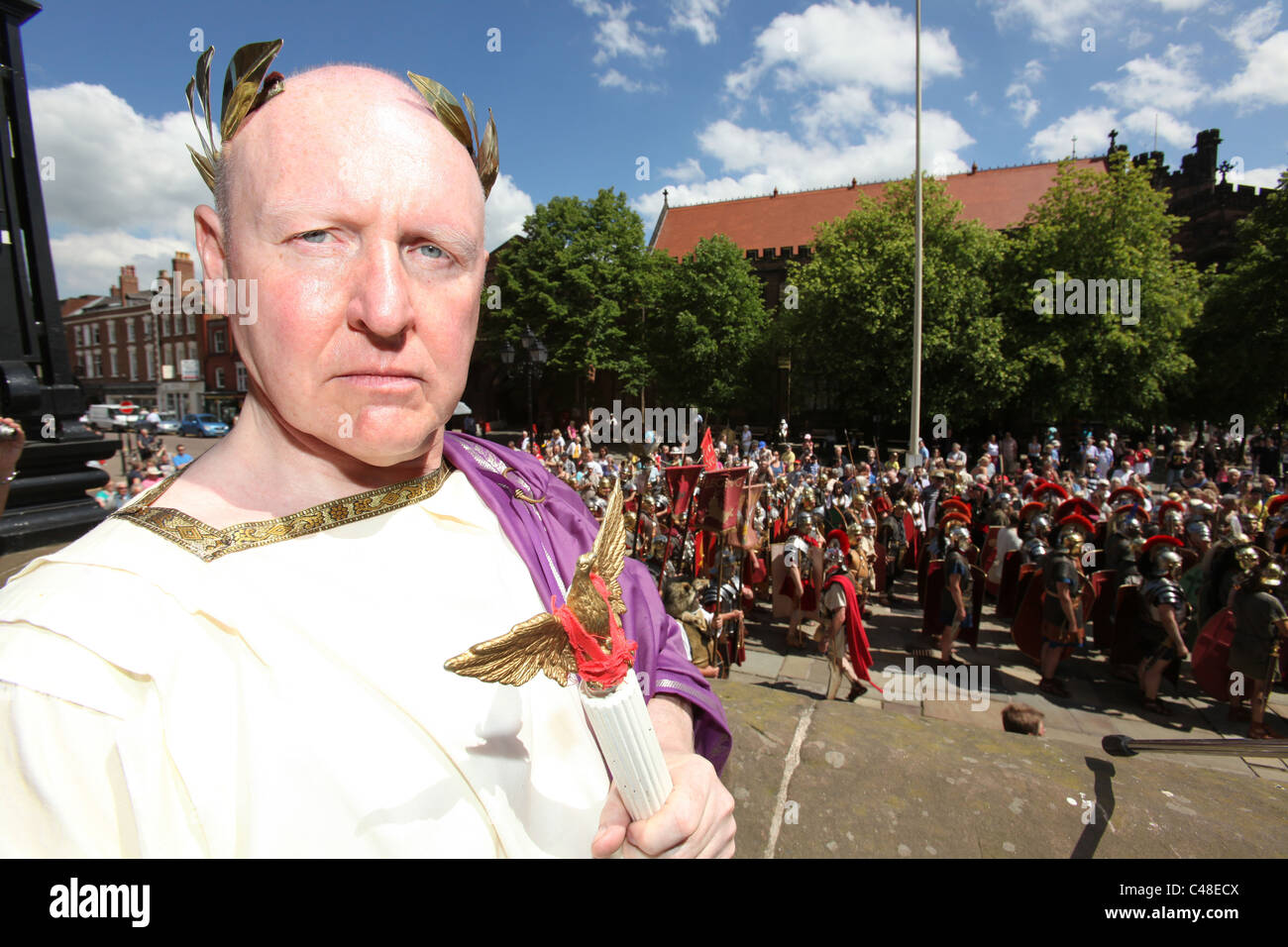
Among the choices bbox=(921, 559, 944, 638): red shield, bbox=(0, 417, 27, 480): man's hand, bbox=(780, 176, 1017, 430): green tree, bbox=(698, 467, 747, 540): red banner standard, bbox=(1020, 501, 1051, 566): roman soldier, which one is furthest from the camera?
bbox=(780, 176, 1017, 430): green tree

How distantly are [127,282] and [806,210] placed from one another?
4785 centimetres

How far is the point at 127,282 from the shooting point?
45656 mm

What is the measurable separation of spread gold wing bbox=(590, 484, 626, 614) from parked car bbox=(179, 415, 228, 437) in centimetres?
4059

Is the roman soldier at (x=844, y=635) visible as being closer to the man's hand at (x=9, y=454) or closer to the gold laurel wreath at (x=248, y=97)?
the gold laurel wreath at (x=248, y=97)

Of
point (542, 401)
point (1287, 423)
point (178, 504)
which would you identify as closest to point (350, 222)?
point (178, 504)

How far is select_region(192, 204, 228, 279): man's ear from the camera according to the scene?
1326 millimetres

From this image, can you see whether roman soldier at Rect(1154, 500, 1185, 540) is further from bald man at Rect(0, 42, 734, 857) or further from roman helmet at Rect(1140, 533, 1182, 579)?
bald man at Rect(0, 42, 734, 857)

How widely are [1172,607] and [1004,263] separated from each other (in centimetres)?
2213

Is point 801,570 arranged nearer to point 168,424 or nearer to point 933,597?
point 933,597

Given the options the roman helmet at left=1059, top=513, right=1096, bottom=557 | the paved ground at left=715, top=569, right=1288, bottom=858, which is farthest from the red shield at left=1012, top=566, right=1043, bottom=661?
the paved ground at left=715, top=569, right=1288, bottom=858

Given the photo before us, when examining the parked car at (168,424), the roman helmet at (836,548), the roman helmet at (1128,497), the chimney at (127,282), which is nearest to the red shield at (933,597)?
the roman helmet at (836,548)

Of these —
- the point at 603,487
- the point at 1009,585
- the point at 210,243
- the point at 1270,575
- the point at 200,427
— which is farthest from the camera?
the point at 200,427

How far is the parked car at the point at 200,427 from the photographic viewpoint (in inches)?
1393

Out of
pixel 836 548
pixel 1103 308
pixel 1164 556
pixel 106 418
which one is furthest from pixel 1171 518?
pixel 106 418
